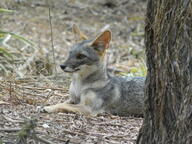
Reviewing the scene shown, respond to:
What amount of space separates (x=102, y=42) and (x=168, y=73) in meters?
3.02

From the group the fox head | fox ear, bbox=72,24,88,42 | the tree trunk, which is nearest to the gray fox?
the fox head

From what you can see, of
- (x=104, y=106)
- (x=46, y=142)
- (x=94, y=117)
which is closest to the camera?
(x=46, y=142)

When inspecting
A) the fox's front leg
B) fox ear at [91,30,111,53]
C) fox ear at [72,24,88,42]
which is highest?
fox ear at [72,24,88,42]

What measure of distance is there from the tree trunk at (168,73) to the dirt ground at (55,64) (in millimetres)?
857

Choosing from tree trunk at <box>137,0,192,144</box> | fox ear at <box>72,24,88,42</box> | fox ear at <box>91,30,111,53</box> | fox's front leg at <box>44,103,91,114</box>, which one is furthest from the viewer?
fox ear at <box>72,24,88,42</box>

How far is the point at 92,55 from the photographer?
7496 mm

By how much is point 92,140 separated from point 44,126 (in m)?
0.56

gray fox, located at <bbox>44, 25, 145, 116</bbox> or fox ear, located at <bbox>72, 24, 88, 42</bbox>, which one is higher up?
fox ear, located at <bbox>72, 24, 88, 42</bbox>

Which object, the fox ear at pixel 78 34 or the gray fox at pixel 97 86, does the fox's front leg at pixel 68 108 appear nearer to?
the gray fox at pixel 97 86

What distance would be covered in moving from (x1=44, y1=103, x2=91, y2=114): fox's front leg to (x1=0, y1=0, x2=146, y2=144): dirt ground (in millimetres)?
148

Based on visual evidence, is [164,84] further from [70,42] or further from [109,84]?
[70,42]

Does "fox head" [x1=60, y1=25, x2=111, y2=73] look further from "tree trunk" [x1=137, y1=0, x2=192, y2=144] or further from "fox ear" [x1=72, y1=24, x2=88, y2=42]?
"tree trunk" [x1=137, y1=0, x2=192, y2=144]

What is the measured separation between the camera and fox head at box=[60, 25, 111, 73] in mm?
7324

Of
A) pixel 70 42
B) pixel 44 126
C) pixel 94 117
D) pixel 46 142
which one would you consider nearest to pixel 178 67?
pixel 46 142
